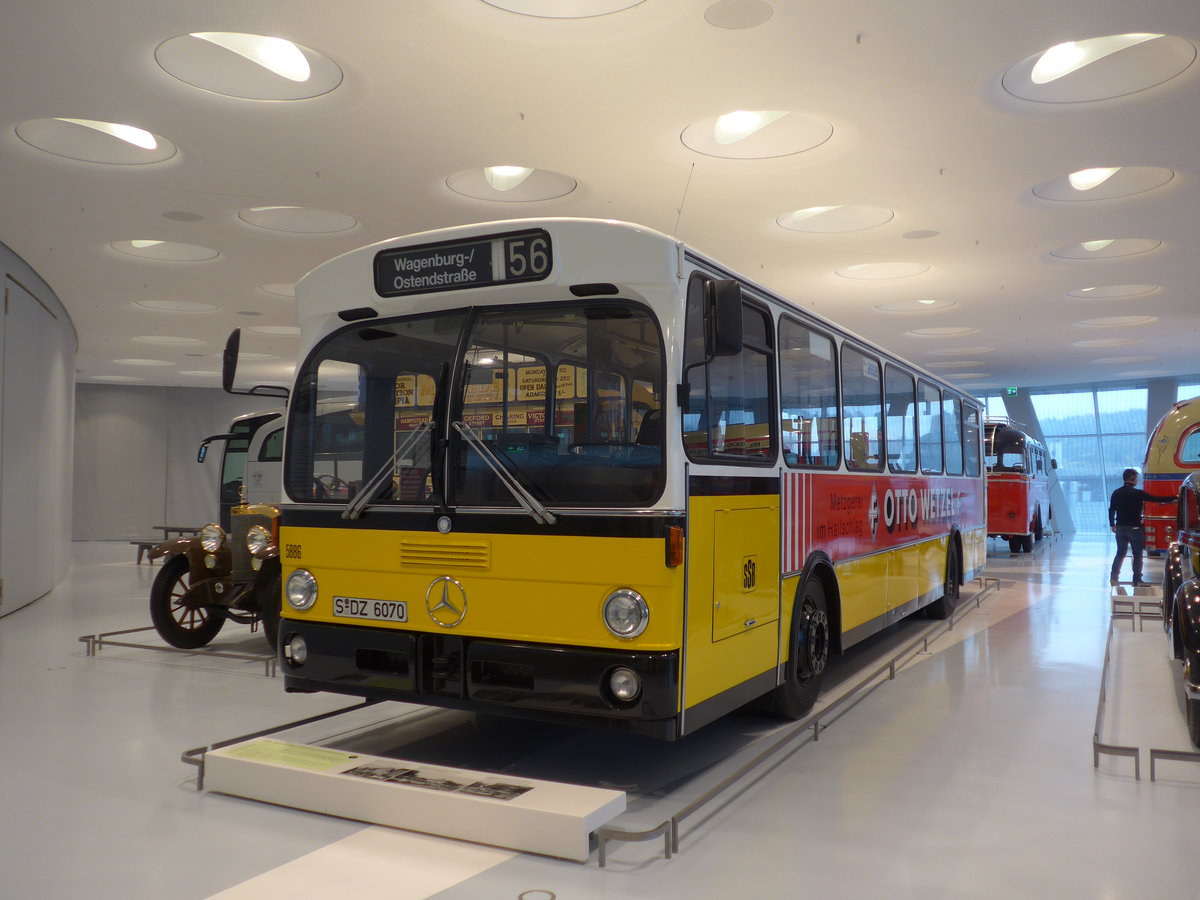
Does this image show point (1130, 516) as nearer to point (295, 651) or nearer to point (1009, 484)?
point (1009, 484)

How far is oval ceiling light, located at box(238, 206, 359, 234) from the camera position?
37.5 feet

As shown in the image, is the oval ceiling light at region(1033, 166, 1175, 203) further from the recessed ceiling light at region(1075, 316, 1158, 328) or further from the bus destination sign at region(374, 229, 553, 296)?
the recessed ceiling light at region(1075, 316, 1158, 328)

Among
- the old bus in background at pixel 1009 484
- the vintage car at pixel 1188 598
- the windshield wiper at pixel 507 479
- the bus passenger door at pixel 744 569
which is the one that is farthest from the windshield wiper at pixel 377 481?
the old bus in background at pixel 1009 484

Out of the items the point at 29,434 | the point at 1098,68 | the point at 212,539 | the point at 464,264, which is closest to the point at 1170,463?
the point at 1098,68

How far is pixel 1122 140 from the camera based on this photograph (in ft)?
28.3

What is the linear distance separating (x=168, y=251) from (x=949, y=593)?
36.2ft

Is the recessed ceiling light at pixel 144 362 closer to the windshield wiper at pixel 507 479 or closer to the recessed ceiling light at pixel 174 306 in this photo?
the recessed ceiling light at pixel 174 306

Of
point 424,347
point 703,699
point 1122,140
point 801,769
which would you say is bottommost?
point 801,769

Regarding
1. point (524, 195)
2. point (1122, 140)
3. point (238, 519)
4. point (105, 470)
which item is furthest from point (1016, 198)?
point (105, 470)

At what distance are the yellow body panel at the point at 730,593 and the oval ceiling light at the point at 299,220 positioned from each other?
804 centimetres

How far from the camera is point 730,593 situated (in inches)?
183

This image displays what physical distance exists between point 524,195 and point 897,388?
484 cm

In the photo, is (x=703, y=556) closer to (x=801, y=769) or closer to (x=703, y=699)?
(x=703, y=699)

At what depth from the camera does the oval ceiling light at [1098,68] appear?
23.2 ft
